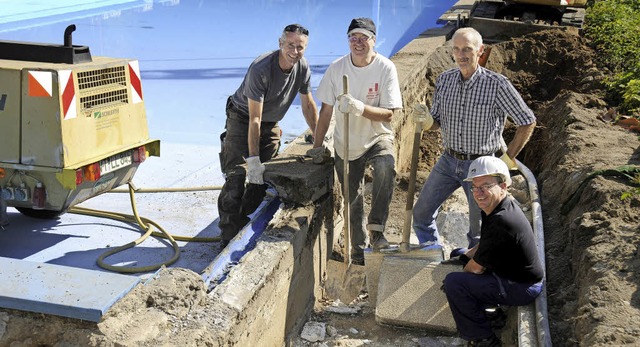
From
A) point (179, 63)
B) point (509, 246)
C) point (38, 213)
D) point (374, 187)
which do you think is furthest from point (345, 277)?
point (179, 63)

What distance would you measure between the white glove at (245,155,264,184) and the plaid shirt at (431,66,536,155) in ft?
4.71

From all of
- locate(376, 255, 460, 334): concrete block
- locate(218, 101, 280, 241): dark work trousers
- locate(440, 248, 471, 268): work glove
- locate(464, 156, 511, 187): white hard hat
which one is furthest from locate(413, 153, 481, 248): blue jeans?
locate(218, 101, 280, 241): dark work trousers

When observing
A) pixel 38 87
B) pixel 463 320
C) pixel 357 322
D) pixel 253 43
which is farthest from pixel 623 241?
pixel 253 43

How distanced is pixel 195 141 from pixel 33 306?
22.3 ft

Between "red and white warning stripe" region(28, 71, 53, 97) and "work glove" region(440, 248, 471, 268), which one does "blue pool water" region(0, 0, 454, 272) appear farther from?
"work glove" region(440, 248, 471, 268)

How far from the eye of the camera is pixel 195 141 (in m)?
10.3

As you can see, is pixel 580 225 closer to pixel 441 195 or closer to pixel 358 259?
pixel 441 195

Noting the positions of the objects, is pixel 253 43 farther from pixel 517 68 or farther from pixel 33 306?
pixel 33 306

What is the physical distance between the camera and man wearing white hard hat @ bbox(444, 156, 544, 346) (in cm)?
446

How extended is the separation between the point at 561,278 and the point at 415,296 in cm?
100

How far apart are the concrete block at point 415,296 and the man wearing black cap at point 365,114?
1.23ft

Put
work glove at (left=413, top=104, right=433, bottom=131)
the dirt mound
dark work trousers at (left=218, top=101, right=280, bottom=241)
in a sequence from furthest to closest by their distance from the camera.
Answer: dark work trousers at (left=218, top=101, right=280, bottom=241)
work glove at (left=413, top=104, right=433, bottom=131)
the dirt mound

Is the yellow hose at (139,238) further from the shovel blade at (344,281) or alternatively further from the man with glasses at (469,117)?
the man with glasses at (469,117)

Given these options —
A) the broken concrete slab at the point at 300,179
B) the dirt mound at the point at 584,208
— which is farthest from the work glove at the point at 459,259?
the broken concrete slab at the point at 300,179
